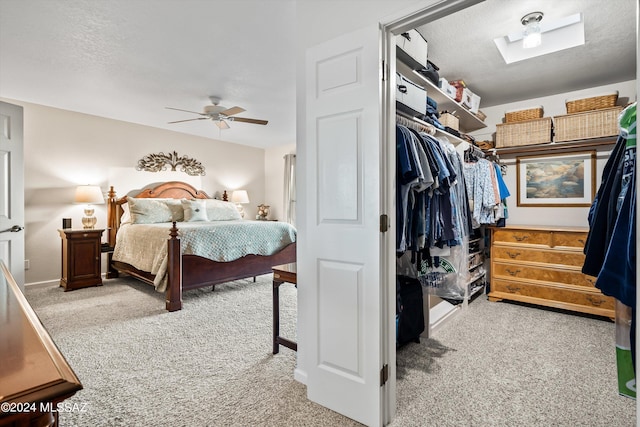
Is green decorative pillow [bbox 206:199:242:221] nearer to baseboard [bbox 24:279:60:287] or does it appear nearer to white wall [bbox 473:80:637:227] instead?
baseboard [bbox 24:279:60:287]

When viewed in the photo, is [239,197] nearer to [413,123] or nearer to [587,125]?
[413,123]

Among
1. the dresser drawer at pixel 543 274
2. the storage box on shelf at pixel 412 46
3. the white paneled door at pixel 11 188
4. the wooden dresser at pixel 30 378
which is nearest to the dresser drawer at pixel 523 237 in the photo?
the dresser drawer at pixel 543 274

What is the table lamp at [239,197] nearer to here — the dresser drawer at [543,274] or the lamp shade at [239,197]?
the lamp shade at [239,197]

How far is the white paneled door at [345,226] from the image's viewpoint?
5.23 feet

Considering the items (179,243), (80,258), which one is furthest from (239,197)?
(179,243)

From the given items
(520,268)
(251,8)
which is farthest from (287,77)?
(520,268)

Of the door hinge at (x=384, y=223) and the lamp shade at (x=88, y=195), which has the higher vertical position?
the lamp shade at (x=88, y=195)

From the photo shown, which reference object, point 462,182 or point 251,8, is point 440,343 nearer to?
point 462,182

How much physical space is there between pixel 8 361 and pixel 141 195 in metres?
5.29

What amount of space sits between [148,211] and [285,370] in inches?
141

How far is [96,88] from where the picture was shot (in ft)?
12.2

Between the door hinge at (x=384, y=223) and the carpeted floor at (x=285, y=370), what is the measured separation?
38.2 inches

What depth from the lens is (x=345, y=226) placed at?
5.52 ft

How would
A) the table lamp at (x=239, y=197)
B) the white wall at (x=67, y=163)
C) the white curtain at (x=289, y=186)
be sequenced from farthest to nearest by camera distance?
the white curtain at (x=289, y=186), the table lamp at (x=239, y=197), the white wall at (x=67, y=163)
